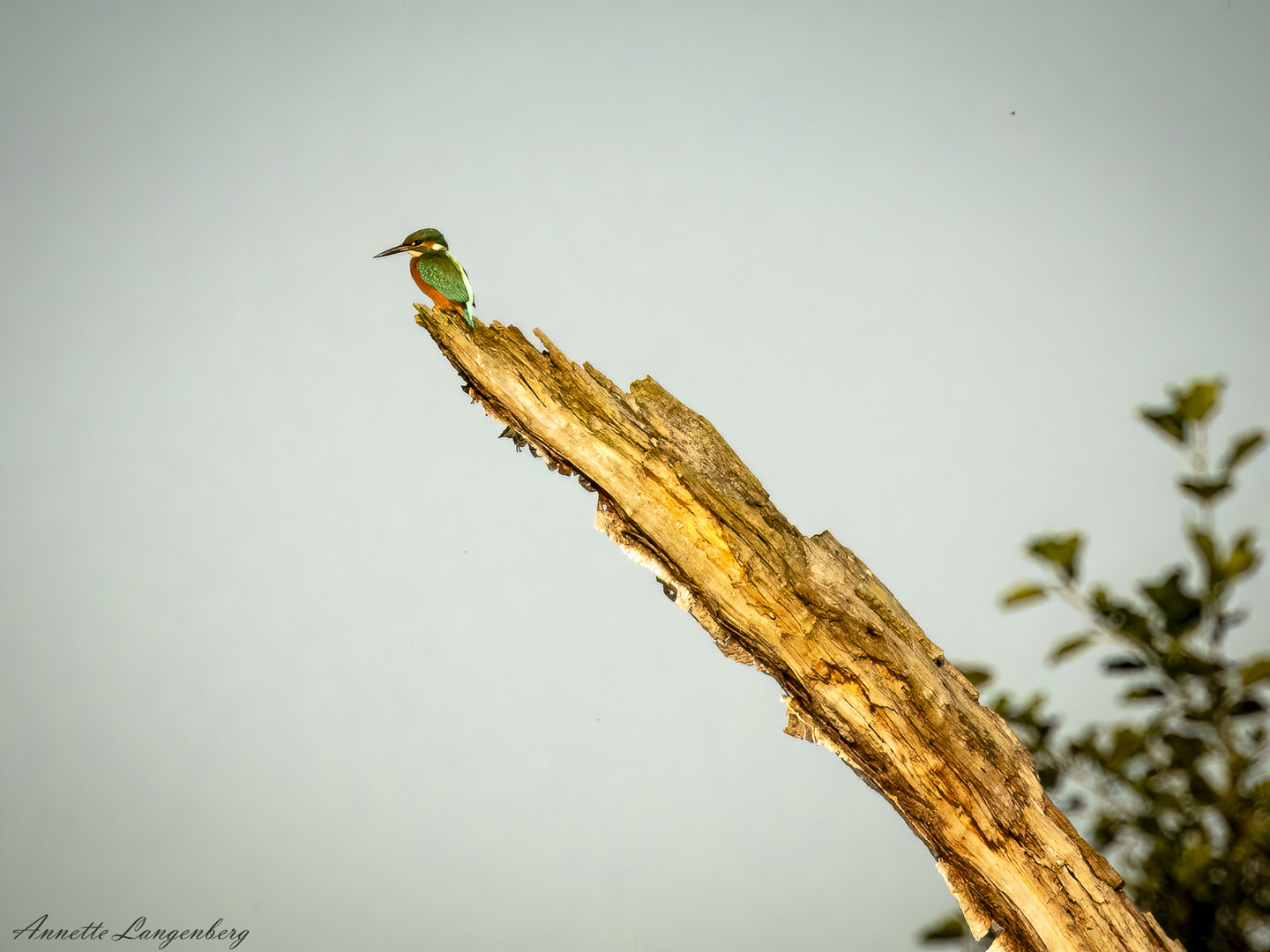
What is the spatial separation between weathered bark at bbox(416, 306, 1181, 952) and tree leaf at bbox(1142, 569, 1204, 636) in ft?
3.20

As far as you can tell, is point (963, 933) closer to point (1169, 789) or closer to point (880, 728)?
point (1169, 789)

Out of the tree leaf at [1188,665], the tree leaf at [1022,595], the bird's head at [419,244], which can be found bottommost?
the tree leaf at [1188,665]

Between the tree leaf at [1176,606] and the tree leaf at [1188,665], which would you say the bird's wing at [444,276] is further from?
the tree leaf at [1188,665]

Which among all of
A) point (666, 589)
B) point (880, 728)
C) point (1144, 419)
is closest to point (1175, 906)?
point (880, 728)

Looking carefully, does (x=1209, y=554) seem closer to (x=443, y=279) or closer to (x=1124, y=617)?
(x=1124, y=617)

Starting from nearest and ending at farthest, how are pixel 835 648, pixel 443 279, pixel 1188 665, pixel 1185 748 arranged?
1. pixel 835 648
2. pixel 1188 665
3. pixel 1185 748
4. pixel 443 279

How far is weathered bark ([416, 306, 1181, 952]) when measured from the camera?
74.1 inches

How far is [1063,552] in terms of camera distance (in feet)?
8.96

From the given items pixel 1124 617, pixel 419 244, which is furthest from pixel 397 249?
pixel 1124 617

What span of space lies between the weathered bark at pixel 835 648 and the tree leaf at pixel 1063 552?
0.95m

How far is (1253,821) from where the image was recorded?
233cm

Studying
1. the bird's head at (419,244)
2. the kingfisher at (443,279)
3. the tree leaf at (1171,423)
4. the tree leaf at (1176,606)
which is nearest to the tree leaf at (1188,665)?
the tree leaf at (1176,606)

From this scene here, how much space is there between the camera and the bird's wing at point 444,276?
11.2ft

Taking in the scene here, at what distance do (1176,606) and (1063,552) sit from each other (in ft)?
1.21
